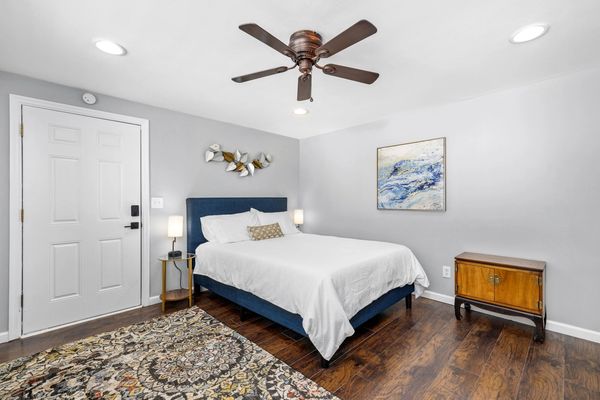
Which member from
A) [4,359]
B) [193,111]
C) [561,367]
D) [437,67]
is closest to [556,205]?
[561,367]

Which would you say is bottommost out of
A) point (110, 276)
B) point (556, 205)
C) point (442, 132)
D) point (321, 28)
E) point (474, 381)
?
point (474, 381)

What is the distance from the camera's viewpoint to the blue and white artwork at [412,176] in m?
3.32

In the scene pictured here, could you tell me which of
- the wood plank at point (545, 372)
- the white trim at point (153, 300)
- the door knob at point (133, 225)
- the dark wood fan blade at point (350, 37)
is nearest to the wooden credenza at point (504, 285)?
the wood plank at point (545, 372)

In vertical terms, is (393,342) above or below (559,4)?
below

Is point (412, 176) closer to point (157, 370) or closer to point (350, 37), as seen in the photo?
point (350, 37)

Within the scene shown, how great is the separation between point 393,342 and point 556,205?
202 cm

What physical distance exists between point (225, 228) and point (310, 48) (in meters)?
2.41

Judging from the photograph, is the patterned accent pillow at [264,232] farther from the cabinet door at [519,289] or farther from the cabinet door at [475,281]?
the cabinet door at [519,289]

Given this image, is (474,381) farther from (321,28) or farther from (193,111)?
(193,111)

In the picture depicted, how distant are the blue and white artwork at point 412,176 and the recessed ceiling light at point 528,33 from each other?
1407mm

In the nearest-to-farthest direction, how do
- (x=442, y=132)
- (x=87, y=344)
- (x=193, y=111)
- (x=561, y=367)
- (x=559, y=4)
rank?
(x=559, y=4) < (x=561, y=367) < (x=87, y=344) < (x=442, y=132) < (x=193, y=111)

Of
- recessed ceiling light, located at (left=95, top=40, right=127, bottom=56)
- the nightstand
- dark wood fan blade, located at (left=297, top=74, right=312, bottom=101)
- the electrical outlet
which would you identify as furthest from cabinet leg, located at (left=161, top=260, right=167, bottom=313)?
the electrical outlet

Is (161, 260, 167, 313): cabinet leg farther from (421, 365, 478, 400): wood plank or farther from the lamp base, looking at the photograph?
(421, 365, 478, 400): wood plank

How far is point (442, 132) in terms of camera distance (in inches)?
131
